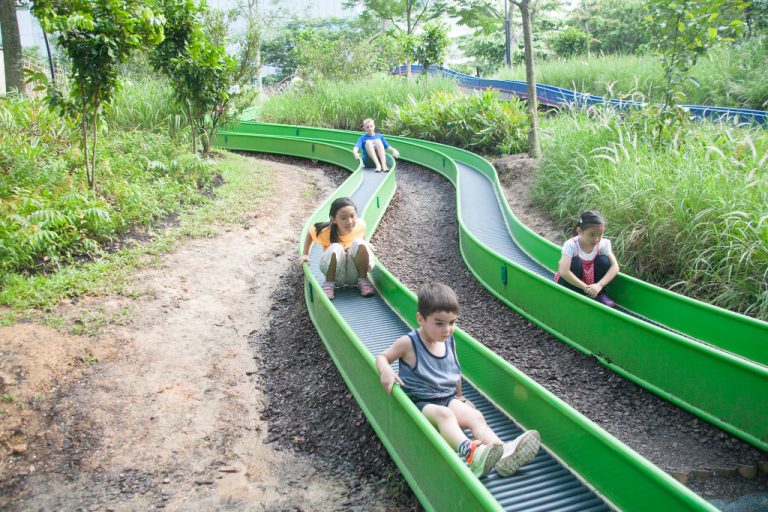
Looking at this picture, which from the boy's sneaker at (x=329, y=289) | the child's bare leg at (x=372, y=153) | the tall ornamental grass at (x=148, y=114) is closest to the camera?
the boy's sneaker at (x=329, y=289)

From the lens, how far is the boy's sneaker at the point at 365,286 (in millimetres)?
5605

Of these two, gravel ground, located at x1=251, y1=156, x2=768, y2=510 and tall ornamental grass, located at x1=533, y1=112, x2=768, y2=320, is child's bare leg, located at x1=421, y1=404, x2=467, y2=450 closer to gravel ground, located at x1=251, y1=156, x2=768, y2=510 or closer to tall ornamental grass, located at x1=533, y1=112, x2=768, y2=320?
gravel ground, located at x1=251, y1=156, x2=768, y2=510

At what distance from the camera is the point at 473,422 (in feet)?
10.5

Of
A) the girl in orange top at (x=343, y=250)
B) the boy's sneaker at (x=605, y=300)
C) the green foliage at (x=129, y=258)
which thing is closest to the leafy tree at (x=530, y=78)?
the green foliage at (x=129, y=258)

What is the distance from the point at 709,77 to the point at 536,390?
40.9 feet

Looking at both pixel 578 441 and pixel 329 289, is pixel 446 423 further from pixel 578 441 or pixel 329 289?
pixel 329 289

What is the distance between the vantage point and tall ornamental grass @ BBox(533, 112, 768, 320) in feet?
16.3

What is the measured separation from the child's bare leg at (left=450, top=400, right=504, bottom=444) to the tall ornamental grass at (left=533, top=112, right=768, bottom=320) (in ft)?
9.04

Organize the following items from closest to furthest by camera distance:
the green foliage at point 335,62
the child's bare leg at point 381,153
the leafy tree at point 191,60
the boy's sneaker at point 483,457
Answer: the boy's sneaker at point 483,457, the leafy tree at point 191,60, the child's bare leg at point 381,153, the green foliage at point 335,62

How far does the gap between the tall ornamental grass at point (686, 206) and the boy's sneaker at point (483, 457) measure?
9.42ft

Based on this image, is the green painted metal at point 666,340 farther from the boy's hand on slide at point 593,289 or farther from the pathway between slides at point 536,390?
the boy's hand on slide at point 593,289

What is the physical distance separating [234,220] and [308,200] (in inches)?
74.0


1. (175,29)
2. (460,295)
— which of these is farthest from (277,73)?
(460,295)

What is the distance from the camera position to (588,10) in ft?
93.2
